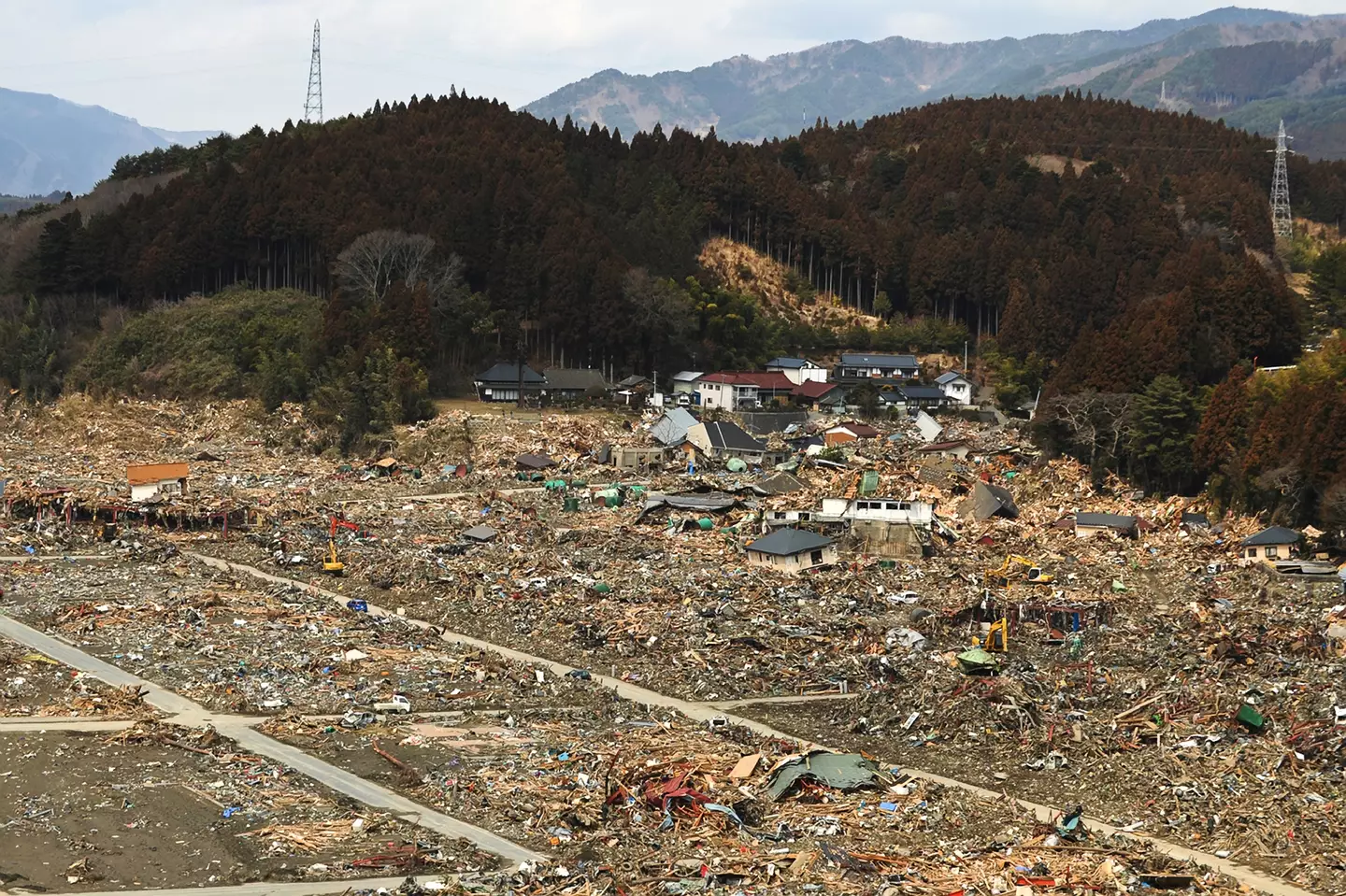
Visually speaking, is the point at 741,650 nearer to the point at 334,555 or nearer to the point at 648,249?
the point at 334,555

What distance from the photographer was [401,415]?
155ft

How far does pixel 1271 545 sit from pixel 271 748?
22.5 metres

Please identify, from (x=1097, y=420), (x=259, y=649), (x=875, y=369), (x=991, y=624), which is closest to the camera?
(x=259, y=649)

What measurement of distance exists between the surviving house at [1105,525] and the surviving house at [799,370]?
23215 millimetres

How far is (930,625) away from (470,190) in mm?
41027

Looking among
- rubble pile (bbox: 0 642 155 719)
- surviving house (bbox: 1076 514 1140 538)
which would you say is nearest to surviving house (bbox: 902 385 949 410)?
surviving house (bbox: 1076 514 1140 538)

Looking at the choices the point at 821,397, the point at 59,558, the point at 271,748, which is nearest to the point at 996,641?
the point at 271,748

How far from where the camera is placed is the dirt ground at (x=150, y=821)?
15023 mm

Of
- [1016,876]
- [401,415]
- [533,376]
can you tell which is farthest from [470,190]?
[1016,876]

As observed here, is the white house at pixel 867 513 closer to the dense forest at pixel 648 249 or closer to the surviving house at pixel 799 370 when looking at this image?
the dense forest at pixel 648 249

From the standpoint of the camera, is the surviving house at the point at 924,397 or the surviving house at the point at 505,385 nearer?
the surviving house at the point at 505,385

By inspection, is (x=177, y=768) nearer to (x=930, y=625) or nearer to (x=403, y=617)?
(x=403, y=617)

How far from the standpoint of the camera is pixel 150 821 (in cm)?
1631

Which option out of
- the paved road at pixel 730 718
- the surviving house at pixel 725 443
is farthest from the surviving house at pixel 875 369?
the paved road at pixel 730 718
